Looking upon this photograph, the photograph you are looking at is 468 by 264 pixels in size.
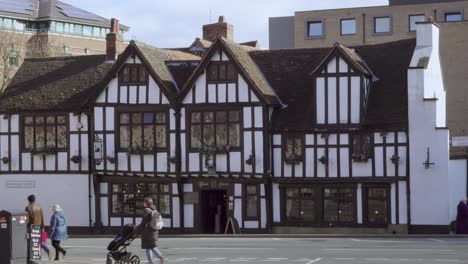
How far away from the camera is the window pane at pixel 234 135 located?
43656mm

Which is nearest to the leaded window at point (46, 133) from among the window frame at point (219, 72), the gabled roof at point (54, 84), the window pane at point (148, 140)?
the gabled roof at point (54, 84)

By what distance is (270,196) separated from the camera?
43.4m

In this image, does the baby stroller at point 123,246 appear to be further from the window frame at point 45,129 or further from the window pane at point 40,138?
the window pane at point 40,138

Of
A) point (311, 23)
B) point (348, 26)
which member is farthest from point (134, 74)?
point (348, 26)

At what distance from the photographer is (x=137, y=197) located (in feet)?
149

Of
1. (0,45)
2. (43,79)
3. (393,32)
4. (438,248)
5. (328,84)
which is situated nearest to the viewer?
(438,248)

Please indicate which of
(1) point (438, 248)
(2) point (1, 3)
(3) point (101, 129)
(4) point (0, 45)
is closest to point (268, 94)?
(3) point (101, 129)

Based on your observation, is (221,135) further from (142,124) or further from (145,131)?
(142,124)

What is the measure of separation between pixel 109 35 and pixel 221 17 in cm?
685

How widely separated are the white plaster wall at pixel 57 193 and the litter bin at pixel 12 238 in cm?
2211

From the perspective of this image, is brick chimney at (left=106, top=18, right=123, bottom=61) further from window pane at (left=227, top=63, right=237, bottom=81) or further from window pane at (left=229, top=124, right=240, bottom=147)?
window pane at (left=229, top=124, right=240, bottom=147)

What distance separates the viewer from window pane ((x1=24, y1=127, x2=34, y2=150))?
4666 centimetres

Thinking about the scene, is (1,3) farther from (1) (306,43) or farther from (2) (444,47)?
(2) (444,47)

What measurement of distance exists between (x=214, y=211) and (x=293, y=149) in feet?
15.0
